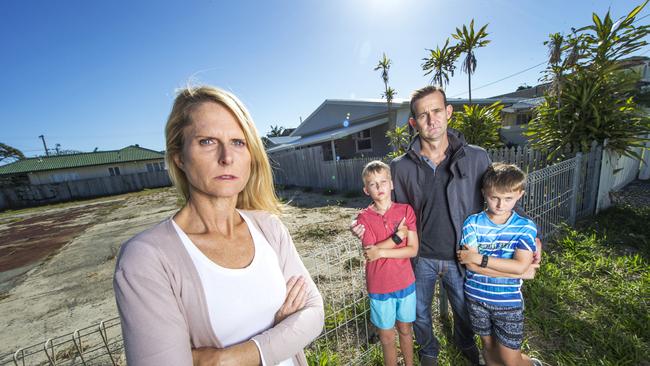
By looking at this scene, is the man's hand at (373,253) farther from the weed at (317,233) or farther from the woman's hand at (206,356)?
the weed at (317,233)

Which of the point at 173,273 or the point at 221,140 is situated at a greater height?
the point at 221,140

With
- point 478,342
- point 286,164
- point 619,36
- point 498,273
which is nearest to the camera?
point 498,273

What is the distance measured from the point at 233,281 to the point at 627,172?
36.1 ft

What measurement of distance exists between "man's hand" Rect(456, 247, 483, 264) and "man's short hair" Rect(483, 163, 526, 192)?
1.63 feet

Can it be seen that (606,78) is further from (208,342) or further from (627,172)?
(208,342)

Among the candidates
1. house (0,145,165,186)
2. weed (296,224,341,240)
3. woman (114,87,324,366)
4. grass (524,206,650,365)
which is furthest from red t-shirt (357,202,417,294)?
house (0,145,165,186)

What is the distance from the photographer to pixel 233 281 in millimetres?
1080

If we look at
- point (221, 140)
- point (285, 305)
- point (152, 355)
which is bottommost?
point (285, 305)

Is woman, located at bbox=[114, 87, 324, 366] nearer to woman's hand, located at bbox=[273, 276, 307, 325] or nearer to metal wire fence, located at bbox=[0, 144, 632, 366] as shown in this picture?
woman's hand, located at bbox=[273, 276, 307, 325]

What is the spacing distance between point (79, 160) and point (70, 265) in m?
35.4

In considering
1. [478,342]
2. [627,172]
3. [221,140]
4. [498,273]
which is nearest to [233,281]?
[221,140]

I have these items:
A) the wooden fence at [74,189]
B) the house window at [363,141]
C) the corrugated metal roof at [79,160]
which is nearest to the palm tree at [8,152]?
the corrugated metal roof at [79,160]

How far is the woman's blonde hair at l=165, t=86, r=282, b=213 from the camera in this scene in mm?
1239

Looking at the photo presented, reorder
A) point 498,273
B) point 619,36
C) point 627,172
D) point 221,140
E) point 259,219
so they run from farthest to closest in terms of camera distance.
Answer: point 627,172
point 619,36
point 498,273
point 259,219
point 221,140
